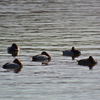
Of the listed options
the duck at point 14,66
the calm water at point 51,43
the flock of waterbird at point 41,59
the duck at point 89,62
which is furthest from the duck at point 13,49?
the duck at point 89,62

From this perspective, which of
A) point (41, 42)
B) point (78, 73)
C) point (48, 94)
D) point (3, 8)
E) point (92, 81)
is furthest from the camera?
point (3, 8)

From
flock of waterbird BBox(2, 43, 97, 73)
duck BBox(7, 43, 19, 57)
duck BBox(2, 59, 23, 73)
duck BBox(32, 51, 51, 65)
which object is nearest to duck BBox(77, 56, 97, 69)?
flock of waterbird BBox(2, 43, 97, 73)

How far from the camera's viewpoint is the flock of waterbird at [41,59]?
28.1 metres

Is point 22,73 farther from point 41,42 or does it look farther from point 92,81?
point 41,42

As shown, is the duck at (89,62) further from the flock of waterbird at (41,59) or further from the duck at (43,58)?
the duck at (43,58)

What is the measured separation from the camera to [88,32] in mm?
41688

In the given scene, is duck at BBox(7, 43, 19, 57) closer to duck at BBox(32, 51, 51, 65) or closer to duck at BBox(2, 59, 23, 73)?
duck at BBox(32, 51, 51, 65)

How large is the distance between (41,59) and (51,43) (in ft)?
18.4

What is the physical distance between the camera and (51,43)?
36281 mm

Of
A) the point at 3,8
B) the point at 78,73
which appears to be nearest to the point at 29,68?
the point at 78,73

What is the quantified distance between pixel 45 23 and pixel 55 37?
834cm

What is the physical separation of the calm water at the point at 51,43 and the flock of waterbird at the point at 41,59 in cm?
39

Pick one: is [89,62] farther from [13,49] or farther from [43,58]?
[13,49]

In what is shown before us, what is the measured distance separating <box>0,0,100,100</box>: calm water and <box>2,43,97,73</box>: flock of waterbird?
390mm
